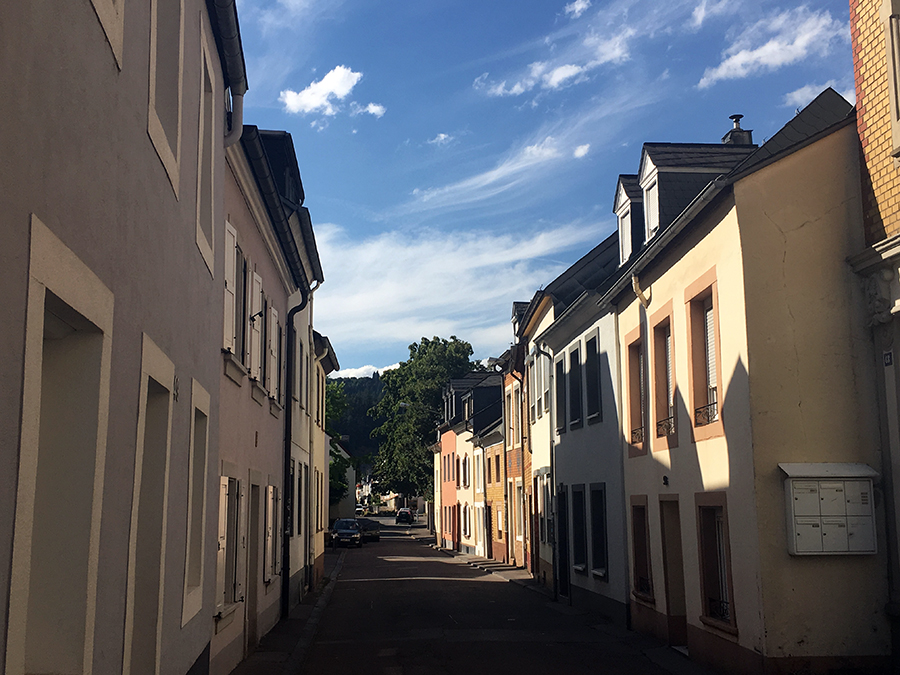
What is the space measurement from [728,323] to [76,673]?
332 inches

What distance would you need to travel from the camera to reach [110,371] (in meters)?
4.51

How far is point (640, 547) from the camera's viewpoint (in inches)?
607

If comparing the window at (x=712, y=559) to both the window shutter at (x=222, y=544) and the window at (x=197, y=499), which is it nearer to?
the window shutter at (x=222, y=544)

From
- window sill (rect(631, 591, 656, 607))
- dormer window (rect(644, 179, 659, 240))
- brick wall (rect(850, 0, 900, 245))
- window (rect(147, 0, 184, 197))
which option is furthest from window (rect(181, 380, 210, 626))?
dormer window (rect(644, 179, 659, 240))

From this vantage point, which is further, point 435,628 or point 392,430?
point 392,430

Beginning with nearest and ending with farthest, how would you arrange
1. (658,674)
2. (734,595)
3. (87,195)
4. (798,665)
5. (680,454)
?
1. (87,195)
2. (798,665)
3. (734,595)
4. (658,674)
5. (680,454)

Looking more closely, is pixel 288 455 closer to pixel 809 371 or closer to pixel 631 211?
pixel 631 211

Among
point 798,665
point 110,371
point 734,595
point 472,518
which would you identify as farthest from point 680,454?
point 472,518

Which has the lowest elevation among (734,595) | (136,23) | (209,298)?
(734,595)

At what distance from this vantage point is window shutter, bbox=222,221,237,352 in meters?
10.1

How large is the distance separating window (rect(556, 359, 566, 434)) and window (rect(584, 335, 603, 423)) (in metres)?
2.12

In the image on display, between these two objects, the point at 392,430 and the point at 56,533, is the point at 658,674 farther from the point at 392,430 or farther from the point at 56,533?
the point at 392,430

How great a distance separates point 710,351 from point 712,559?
2.68 metres

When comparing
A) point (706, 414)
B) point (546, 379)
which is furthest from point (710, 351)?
point (546, 379)
